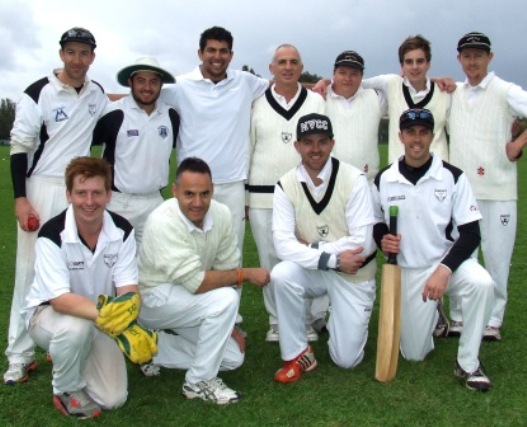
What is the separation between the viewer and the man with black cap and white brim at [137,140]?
543 cm

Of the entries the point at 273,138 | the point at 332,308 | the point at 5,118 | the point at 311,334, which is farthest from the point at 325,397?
the point at 5,118

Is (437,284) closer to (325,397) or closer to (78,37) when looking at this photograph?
(325,397)

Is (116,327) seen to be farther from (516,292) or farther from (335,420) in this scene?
(516,292)

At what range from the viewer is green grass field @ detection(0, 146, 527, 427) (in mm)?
4184

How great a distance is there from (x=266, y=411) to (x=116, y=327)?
109 centimetres

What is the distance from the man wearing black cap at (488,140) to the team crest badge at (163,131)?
2.38 meters

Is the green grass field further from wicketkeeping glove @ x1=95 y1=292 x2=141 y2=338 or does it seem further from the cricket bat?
wicketkeeping glove @ x1=95 y1=292 x2=141 y2=338

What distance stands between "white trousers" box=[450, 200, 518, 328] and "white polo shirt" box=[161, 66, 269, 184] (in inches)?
81.0

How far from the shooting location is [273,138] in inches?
229

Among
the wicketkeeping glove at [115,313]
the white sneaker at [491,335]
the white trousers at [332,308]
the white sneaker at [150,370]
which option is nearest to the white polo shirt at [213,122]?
the white trousers at [332,308]

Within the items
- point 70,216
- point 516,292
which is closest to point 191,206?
point 70,216

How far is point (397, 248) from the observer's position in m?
4.93

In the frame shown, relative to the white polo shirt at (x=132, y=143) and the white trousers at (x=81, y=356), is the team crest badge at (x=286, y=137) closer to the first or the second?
the white polo shirt at (x=132, y=143)

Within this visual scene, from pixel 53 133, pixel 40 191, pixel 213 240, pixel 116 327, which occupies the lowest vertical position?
pixel 116 327
